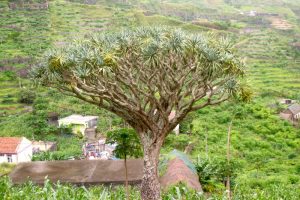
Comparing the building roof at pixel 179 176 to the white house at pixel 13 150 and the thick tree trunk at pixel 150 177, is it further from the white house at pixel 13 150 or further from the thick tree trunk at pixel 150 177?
the white house at pixel 13 150

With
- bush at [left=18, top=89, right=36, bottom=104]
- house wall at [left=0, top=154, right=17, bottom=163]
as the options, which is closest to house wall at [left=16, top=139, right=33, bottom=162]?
house wall at [left=0, top=154, right=17, bottom=163]

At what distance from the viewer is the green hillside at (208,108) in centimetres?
3453

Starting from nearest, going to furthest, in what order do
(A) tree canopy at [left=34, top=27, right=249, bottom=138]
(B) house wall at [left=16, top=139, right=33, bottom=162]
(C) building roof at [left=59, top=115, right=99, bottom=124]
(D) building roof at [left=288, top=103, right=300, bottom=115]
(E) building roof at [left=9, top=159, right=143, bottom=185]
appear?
1. (A) tree canopy at [left=34, top=27, right=249, bottom=138]
2. (E) building roof at [left=9, top=159, right=143, bottom=185]
3. (B) house wall at [left=16, top=139, right=33, bottom=162]
4. (C) building roof at [left=59, top=115, right=99, bottom=124]
5. (D) building roof at [left=288, top=103, right=300, bottom=115]

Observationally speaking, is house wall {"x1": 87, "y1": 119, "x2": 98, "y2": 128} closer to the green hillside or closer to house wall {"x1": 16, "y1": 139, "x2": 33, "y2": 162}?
the green hillside

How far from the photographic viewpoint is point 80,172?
718 inches

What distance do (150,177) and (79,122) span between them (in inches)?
1274

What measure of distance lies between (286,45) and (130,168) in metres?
75.8

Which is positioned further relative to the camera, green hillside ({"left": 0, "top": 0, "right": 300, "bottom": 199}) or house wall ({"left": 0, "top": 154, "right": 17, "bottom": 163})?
house wall ({"left": 0, "top": 154, "right": 17, "bottom": 163})

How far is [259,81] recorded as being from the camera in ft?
212

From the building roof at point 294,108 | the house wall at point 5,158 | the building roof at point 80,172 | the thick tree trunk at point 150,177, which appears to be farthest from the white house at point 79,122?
the thick tree trunk at point 150,177

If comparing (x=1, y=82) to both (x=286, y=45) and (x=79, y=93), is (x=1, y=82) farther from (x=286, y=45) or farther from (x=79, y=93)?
(x=286, y=45)

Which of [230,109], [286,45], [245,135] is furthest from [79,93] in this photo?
[286,45]

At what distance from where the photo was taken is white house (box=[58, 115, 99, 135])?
44750mm

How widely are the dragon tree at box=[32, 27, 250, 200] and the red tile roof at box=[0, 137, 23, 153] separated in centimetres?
2179
